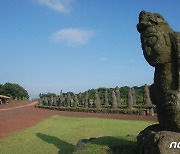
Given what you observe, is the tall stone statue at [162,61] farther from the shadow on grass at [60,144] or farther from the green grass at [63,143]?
the shadow on grass at [60,144]

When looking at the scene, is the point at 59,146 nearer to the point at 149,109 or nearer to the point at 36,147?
the point at 36,147

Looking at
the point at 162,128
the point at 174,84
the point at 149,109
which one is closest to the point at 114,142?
the point at 162,128

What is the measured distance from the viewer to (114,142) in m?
8.92

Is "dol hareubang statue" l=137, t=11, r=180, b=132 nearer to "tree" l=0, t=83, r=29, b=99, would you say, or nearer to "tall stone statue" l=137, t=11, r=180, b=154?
"tall stone statue" l=137, t=11, r=180, b=154

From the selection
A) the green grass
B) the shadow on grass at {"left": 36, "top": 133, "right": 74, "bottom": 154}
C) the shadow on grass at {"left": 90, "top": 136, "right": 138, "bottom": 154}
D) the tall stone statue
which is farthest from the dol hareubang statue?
the shadow on grass at {"left": 36, "top": 133, "right": 74, "bottom": 154}

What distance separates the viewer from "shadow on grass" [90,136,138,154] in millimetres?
8082

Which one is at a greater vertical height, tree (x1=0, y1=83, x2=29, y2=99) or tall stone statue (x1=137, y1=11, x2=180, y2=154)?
tree (x1=0, y1=83, x2=29, y2=99)

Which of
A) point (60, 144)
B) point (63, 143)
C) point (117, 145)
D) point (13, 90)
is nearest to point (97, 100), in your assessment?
point (63, 143)

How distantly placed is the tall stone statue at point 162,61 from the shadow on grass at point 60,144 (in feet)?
→ 13.4

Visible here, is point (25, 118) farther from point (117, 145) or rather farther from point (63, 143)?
point (117, 145)

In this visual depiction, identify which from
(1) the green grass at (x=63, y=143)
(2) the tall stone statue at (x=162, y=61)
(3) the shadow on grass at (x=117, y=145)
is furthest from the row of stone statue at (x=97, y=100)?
(2) the tall stone statue at (x=162, y=61)

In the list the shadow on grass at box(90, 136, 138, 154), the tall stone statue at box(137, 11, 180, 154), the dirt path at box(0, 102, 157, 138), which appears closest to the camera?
the tall stone statue at box(137, 11, 180, 154)

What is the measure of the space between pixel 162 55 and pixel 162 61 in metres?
0.13

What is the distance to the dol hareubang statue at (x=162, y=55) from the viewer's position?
6.82 meters
